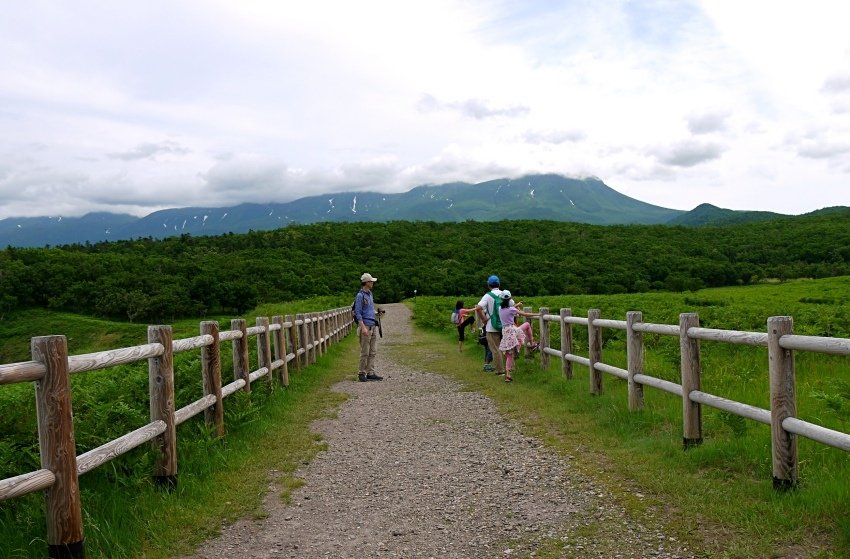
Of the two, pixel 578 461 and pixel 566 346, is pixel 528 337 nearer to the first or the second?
pixel 566 346

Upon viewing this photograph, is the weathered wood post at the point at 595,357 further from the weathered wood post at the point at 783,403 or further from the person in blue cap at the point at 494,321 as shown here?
the weathered wood post at the point at 783,403

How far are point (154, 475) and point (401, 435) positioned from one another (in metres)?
3.49

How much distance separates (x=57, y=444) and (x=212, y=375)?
3.56 metres

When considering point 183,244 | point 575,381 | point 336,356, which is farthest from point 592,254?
point 575,381

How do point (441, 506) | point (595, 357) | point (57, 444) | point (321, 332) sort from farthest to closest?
1. point (321, 332)
2. point (595, 357)
3. point (441, 506)
4. point (57, 444)

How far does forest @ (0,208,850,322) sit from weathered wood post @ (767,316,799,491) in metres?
80.1

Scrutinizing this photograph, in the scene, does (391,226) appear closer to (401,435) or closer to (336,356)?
(336,356)

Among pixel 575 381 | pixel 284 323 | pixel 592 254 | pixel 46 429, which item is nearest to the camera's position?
pixel 46 429

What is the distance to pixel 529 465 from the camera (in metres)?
6.80

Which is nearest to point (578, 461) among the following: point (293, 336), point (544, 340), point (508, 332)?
point (508, 332)

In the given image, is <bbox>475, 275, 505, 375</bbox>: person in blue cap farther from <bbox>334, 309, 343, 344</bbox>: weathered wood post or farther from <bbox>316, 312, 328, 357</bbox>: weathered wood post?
<bbox>334, 309, 343, 344</bbox>: weathered wood post

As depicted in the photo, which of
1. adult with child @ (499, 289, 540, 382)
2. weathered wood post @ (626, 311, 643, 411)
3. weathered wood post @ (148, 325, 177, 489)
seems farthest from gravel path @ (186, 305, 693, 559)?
adult with child @ (499, 289, 540, 382)

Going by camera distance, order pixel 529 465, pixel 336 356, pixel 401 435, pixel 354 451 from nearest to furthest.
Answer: pixel 529 465 → pixel 354 451 → pixel 401 435 → pixel 336 356

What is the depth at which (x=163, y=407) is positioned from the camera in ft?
19.5
